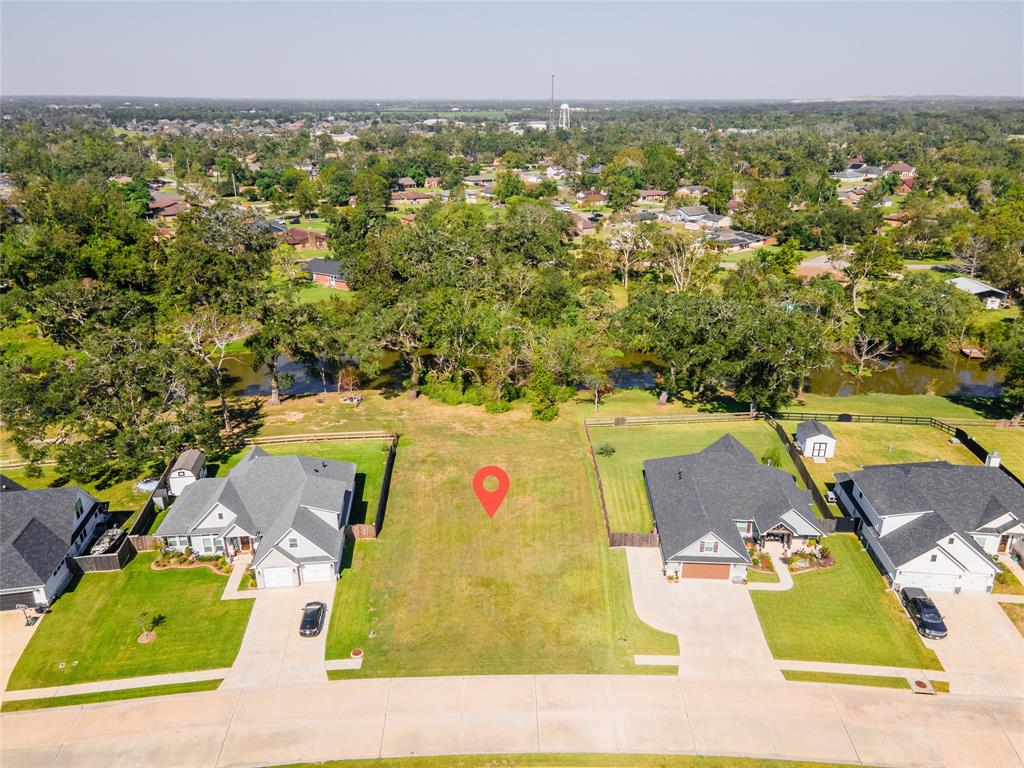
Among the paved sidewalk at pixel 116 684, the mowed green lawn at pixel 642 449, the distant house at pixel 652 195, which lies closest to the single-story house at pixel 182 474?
the paved sidewalk at pixel 116 684

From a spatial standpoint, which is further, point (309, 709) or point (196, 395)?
point (196, 395)

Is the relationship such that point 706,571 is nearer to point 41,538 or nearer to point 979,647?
point 979,647

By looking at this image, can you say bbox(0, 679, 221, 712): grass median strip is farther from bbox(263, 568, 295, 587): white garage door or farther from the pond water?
the pond water

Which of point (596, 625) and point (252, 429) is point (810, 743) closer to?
point (596, 625)

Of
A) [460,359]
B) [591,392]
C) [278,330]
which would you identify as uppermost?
[278,330]

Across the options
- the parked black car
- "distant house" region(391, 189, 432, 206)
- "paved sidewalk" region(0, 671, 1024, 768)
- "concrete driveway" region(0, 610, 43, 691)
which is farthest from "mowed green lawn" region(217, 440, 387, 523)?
"distant house" region(391, 189, 432, 206)

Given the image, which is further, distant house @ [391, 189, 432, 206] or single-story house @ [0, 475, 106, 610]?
distant house @ [391, 189, 432, 206]

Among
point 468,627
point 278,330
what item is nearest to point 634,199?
point 278,330
